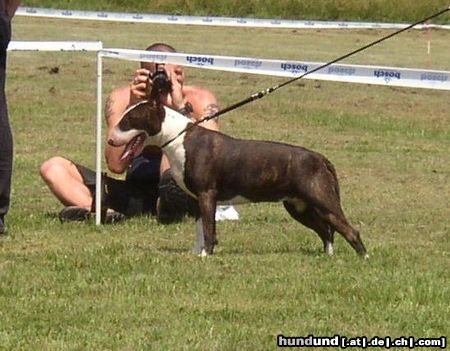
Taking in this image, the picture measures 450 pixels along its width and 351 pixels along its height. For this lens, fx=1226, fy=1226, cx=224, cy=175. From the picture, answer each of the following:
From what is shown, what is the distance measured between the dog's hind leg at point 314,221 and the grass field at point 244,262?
16 centimetres

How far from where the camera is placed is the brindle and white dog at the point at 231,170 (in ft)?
25.5

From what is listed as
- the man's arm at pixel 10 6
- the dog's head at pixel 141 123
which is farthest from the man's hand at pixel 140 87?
the man's arm at pixel 10 6

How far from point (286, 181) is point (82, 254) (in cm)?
138

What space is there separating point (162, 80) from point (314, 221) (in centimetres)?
162

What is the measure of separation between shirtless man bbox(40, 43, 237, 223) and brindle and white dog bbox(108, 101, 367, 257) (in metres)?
1.02

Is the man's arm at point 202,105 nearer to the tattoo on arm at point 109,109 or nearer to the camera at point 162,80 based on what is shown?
the camera at point 162,80

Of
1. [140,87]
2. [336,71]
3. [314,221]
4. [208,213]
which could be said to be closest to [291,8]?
[336,71]

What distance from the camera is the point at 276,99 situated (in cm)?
1916

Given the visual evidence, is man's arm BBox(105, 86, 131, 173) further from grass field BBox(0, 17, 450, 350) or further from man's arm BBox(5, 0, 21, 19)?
man's arm BBox(5, 0, 21, 19)

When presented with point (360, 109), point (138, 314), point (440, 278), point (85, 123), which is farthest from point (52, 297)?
point (360, 109)

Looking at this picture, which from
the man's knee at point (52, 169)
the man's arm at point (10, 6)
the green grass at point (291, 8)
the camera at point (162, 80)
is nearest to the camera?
the man's arm at point (10, 6)

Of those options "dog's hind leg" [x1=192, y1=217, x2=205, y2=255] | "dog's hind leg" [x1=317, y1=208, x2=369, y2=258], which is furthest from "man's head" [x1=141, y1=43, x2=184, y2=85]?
"dog's hind leg" [x1=317, y1=208, x2=369, y2=258]

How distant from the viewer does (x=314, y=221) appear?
8.06m

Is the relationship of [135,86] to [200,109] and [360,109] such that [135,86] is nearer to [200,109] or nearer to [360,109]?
[200,109]
